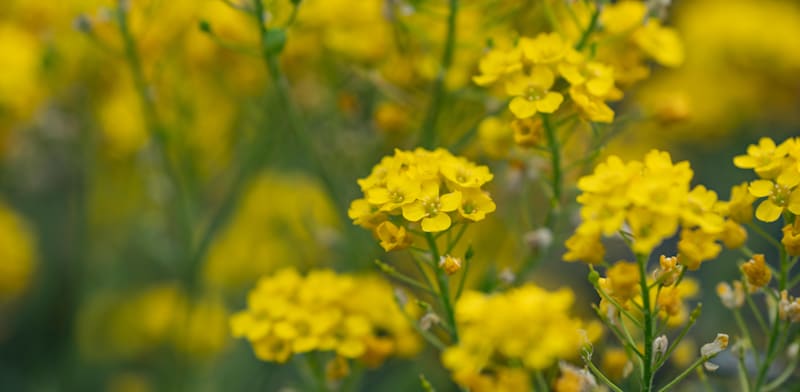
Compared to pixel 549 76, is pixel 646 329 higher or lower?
lower

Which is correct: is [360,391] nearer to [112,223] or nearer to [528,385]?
[112,223]

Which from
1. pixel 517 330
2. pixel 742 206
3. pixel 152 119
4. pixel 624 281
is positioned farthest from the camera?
pixel 152 119

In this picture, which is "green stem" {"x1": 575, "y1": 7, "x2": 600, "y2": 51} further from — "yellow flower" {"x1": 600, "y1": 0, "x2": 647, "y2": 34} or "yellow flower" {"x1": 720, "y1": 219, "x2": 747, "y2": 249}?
"yellow flower" {"x1": 720, "y1": 219, "x2": 747, "y2": 249}

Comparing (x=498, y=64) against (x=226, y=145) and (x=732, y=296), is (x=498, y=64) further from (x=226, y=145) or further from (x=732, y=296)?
(x=226, y=145)

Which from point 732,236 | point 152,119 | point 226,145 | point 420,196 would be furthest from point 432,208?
point 226,145

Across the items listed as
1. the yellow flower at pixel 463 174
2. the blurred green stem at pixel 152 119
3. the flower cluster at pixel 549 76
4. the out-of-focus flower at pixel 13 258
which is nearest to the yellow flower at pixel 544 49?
the flower cluster at pixel 549 76

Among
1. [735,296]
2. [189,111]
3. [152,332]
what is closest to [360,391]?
[152,332]

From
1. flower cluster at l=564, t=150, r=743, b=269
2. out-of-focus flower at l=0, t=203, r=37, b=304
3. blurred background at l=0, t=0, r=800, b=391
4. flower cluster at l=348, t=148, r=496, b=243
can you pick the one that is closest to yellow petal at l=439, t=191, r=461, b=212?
flower cluster at l=348, t=148, r=496, b=243
